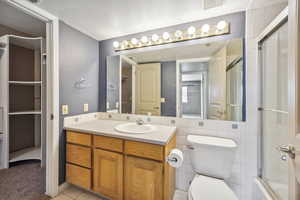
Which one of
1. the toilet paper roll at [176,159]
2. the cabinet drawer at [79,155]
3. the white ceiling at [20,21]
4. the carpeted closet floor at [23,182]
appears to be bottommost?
the carpeted closet floor at [23,182]

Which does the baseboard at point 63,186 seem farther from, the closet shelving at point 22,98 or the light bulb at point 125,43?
the light bulb at point 125,43

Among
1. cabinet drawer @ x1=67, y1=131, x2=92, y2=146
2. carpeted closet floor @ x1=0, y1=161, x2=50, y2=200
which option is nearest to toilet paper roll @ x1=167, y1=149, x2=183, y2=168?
cabinet drawer @ x1=67, y1=131, x2=92, y2=146

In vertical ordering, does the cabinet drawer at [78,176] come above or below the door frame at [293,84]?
below

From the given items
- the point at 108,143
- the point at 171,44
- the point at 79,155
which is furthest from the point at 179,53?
the point at 79,155

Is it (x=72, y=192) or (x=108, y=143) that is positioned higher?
(x=108, y=143)

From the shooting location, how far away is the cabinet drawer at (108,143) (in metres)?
1.32

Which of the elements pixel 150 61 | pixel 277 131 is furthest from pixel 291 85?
pixel 150 61

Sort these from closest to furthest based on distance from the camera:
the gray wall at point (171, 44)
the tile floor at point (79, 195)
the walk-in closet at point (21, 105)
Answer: the gray wall at point (171, 44) < the tile floor at point (79, 195) < the walk-in closet at point (21, 105)

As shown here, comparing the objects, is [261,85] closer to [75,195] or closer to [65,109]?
[65,109]

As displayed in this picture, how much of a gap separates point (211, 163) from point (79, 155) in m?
1.43

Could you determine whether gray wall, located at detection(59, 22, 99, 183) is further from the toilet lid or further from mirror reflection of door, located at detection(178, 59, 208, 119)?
the toilet lid

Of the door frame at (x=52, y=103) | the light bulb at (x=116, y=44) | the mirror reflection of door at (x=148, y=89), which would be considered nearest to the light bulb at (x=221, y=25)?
the mirror reflection of door at (x=148, y=89)

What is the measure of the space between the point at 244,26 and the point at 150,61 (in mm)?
1094

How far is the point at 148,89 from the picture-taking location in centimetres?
185
